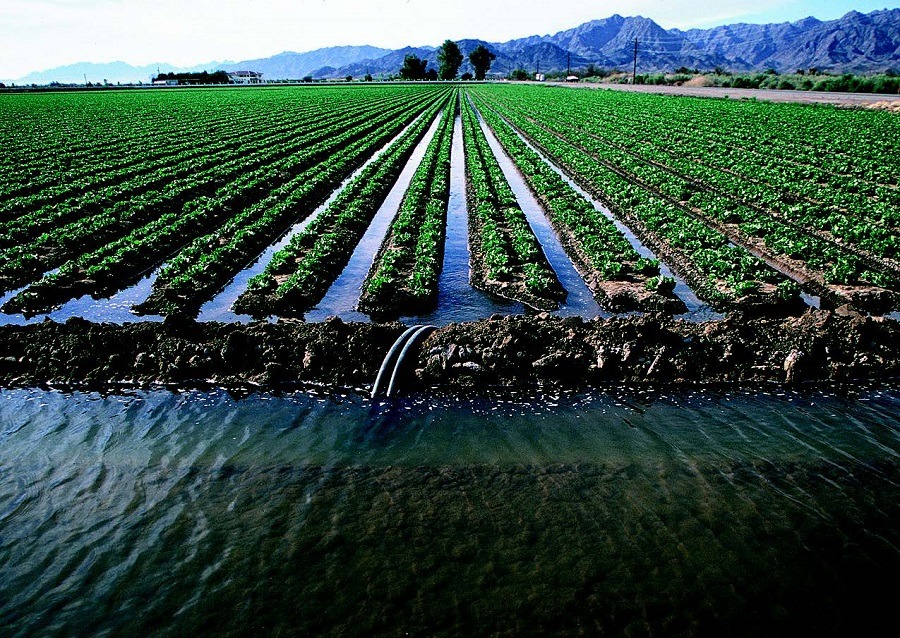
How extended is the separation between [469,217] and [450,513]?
1387 cm

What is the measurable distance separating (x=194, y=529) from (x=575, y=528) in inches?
168

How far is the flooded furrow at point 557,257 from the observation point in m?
12.0

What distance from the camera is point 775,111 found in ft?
161

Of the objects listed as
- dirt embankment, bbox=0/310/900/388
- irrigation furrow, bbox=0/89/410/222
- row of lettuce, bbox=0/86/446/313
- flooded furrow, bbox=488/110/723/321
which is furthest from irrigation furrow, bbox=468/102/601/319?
irrigation furrow, bbox=0/89/410/222

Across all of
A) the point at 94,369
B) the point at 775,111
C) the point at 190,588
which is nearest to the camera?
the point at 190,588

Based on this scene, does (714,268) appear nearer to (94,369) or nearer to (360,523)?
(360,523)

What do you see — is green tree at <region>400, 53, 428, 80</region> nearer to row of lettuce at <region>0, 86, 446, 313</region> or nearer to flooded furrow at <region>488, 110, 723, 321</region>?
row of lettuce at <region>0, 86, 446, 313</region>

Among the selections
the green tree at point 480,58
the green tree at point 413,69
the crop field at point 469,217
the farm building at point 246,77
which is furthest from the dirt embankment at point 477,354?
the farm building at point 246,77

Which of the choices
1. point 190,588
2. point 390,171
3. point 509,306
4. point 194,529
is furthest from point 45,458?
Result: point 390,171

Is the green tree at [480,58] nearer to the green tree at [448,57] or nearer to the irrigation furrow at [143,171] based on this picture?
the green tree at [448,57]

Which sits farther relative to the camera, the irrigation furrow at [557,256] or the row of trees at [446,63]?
the row of trees at [446,63]

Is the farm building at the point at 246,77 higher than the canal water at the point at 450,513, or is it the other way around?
the farm building at the point at 246,77

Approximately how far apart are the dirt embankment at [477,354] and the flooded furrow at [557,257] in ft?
7.20

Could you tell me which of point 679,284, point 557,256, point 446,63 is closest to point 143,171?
point 557,256
